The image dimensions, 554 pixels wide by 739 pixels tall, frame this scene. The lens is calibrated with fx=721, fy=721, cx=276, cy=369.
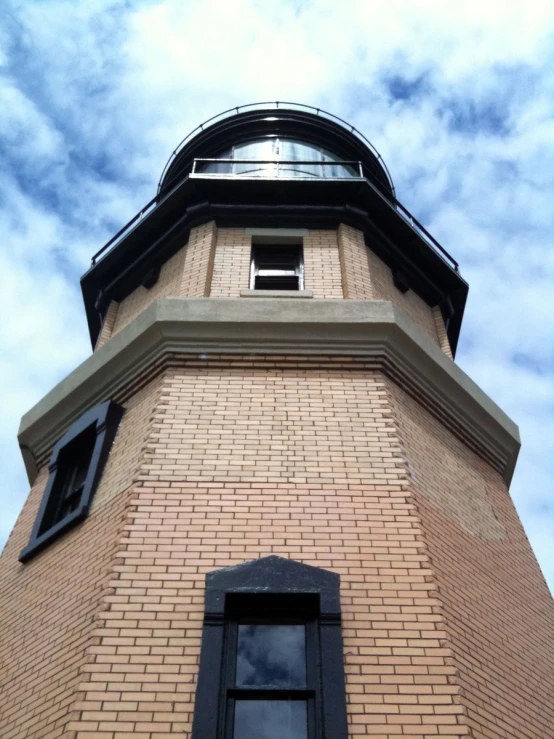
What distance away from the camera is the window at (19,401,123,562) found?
21.9 feet

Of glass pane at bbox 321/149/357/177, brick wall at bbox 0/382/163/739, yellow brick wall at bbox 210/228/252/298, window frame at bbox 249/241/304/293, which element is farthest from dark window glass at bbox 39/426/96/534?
glass pane at bbox 321/149/357/177

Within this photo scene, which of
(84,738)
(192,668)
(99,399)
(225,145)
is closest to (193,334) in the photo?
(99,399)

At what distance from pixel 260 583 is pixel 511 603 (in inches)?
103

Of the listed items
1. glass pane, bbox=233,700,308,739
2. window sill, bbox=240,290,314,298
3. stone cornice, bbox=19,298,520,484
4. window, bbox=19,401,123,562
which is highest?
window sill, bbox=240,290,314,298

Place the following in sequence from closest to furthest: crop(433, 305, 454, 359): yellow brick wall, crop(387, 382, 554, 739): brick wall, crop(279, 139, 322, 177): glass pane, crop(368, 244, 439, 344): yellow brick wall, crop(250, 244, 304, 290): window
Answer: crop(387, 382, 554, 739): brick wall, crop(250, 244, 304, 290): window, crop(368, 244, 439, 344): yellow brick wall, crop(433, 305, 454, 359): yellow brick wall, crop(279, 139, 322, 177): glass pane

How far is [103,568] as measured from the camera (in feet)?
18.4

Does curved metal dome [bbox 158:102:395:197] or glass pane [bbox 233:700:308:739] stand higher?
curved metal dome [bbox 158:102:395:197]

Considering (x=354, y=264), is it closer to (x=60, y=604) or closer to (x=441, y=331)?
(x=441, y=331)

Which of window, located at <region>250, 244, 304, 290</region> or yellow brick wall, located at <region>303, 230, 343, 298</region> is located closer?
yellow brick wall, located at <region>303, 230, 343, 298</region>

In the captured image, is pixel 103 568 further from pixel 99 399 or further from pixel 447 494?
pixel 447 494

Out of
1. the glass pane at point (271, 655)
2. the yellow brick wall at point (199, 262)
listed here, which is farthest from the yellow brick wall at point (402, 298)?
the glass pane at point (271, 655)

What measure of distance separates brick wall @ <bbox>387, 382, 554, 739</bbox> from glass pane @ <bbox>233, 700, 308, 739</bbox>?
111cm

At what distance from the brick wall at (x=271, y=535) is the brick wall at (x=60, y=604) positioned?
0.23 m

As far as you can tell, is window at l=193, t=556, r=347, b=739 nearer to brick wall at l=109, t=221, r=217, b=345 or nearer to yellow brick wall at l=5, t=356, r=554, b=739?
yellow brick wall at l=5, t=356, r=554, b=739
